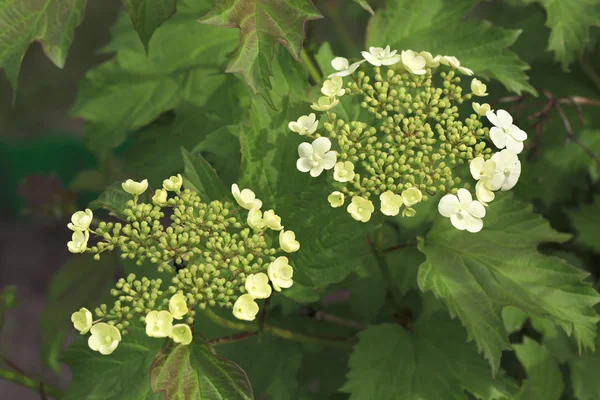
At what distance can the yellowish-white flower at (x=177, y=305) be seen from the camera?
1053mm

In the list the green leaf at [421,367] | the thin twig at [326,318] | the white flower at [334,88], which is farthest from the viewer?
the thin twig at [326,318]

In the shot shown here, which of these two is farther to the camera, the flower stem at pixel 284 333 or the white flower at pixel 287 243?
the flower stem at pixel 284 333

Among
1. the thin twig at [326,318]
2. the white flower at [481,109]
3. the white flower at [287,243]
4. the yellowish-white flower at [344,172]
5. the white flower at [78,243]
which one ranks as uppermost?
the white flower at [481,109]

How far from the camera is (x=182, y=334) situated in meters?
1.09

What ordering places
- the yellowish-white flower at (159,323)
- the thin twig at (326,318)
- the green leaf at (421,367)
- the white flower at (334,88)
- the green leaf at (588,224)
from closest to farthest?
the yellowish-white flower at (159,323) < the white flower at (334,88) < the green leaf at (421,367) < the thin twig at (326,318) < the green leaf at (588,224)

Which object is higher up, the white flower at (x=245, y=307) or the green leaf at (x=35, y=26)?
the green leaf at (x=35, y=26)

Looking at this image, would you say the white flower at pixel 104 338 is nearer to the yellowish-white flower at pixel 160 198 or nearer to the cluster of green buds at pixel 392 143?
the yellowish-white flower at pixel 160 198

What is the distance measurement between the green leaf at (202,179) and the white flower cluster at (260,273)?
11cm

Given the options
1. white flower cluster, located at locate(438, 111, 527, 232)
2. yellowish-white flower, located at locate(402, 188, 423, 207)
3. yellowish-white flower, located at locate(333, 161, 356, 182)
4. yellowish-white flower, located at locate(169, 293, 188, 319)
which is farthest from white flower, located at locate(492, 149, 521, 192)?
yellowish-white flower, located at locate(169, 293, 188, 319)

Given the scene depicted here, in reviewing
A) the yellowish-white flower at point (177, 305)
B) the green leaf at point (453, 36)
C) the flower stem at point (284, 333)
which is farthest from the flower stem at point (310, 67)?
the yellowish-white flower at point (177, 305)

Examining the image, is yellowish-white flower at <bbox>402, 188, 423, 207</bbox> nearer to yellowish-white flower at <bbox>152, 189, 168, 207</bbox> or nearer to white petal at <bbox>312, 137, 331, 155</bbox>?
white petal at <bbox>312, 137, 331, 155</bbox>

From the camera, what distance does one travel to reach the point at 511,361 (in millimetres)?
1816

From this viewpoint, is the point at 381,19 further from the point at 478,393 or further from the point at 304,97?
the point at 478,393

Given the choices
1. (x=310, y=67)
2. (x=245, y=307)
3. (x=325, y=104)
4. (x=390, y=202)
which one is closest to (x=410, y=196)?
(x=390, y=202)
